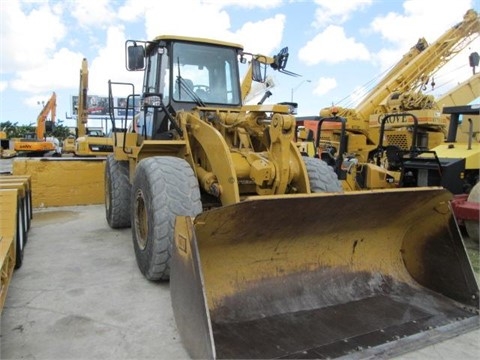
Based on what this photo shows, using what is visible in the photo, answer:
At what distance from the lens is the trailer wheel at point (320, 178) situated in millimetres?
4896

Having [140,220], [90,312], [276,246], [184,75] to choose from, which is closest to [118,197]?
[140,220]

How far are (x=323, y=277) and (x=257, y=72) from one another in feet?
10.5

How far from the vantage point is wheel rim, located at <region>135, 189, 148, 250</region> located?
471 centimetres

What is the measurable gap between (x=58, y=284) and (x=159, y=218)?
1275 millimetres

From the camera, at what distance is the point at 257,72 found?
238 inches

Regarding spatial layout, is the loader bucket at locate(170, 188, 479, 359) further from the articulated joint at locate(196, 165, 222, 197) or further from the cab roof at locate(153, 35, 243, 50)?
the cab roof at locate(153, 35, 243, 50)

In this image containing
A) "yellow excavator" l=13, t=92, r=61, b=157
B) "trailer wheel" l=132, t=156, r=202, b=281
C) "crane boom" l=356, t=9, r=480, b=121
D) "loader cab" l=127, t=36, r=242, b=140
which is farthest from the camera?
"yellow excavator" l=13, t=92, r=61, b=157

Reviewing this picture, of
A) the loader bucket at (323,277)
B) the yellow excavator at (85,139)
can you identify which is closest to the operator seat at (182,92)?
the loader bucket at (323,277)

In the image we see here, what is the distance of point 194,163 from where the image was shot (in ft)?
16.5

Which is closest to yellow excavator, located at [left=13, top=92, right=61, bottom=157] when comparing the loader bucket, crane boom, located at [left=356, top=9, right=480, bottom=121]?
crane boom, located at [left=356, top=9, right=480, bottom=121]

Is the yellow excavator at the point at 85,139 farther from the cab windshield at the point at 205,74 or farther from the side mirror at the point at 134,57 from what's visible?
the side mirror at the point at 134,57

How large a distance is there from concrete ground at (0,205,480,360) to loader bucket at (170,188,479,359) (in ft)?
0.88

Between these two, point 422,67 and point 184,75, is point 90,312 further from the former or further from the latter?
point 422,67

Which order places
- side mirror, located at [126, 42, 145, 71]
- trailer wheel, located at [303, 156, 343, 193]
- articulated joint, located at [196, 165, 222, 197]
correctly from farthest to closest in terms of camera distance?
→ side mirror, located at [126, 42, 145, 71] → trailer wheel, located at [303, 156, 343, 193] → articulated joint, located at [196, 165, 222, 197]
